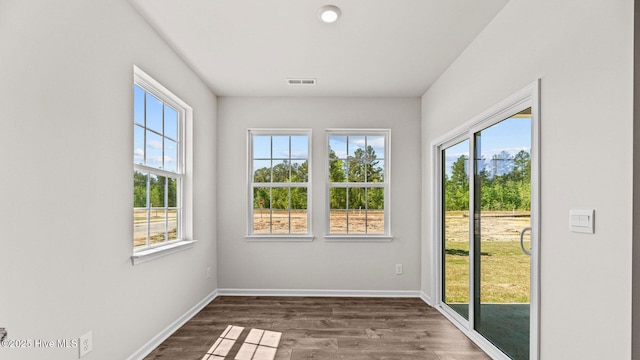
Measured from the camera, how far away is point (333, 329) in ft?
11.0

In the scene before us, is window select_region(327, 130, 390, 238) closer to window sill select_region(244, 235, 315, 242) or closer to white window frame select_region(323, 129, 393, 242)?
white window frame select_region(323, 129, 393, 242)

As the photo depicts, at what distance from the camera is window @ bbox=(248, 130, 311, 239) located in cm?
461

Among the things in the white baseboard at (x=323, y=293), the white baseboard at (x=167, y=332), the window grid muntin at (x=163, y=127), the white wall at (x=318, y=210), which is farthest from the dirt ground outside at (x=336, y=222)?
the window grid muntin at (x=163, y=127)

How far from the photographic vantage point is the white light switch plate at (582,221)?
1.70 m

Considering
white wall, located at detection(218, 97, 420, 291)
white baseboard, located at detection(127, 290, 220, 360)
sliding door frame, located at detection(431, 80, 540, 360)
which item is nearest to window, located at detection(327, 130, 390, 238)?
white wall, located at detection(218, 97, 420, 291)

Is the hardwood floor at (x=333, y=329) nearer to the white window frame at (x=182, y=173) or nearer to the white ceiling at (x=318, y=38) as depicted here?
the white window frame at (x=182, y=173)

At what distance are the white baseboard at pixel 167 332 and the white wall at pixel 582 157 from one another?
2.81 meters

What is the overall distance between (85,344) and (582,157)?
2.95m

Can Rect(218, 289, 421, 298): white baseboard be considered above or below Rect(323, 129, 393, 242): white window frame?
below

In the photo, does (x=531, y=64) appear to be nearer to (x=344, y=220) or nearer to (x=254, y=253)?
(x=344, y=220)

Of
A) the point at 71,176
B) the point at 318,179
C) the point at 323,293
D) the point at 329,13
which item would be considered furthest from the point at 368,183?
the point at 71,176

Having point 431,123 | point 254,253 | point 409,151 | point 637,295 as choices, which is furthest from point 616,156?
point 254,253

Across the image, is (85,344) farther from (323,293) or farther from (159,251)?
(323,293)

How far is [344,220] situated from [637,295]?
329 centimetres
